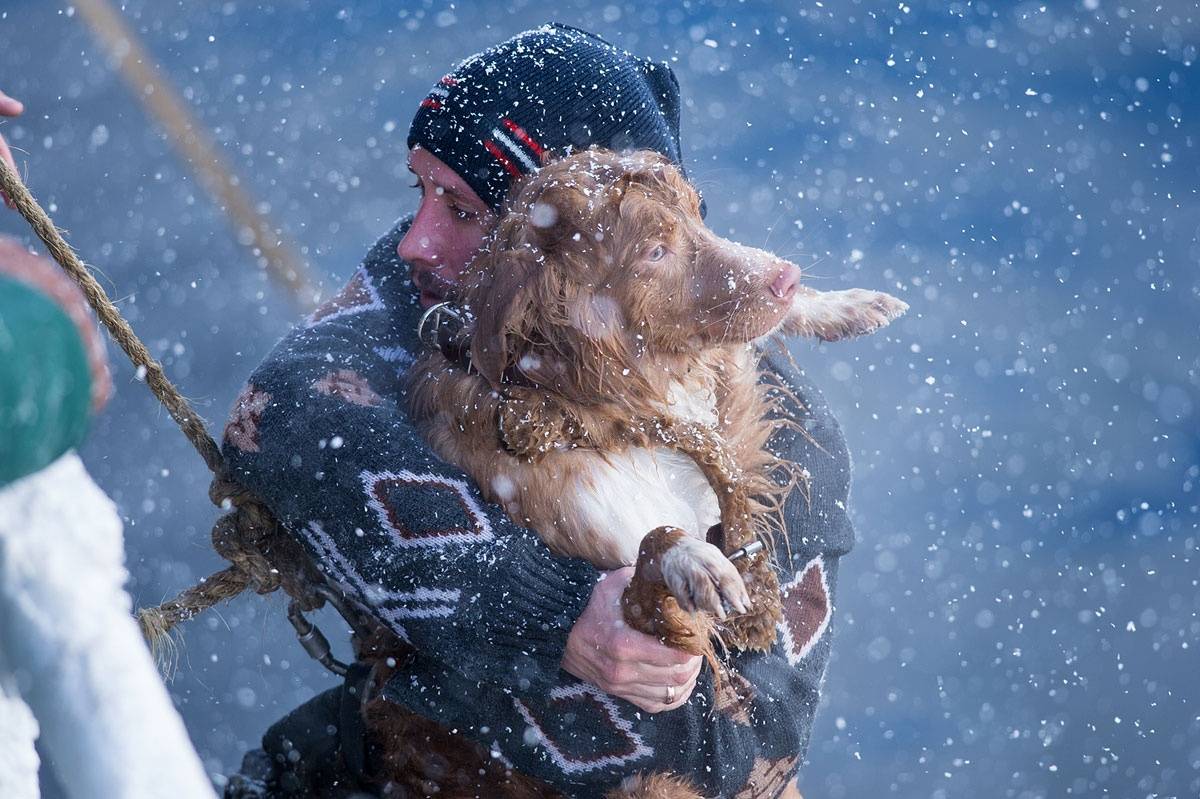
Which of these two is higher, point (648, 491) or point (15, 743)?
point (15, 743)

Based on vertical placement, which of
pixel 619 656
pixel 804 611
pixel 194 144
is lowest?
pixel 804 611

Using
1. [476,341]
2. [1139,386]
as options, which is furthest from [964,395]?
[476,341]

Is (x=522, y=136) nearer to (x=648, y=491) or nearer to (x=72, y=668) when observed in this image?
(x=648, y=491)

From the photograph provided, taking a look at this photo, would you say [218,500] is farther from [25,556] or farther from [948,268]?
[948,268]

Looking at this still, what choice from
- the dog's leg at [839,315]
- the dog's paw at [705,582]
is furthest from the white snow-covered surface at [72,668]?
the dog's leg at [839,315]

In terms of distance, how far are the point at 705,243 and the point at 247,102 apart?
1.94 metres

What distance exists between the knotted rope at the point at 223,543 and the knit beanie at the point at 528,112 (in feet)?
1.79

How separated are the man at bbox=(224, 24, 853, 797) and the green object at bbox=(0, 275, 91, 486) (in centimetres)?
73

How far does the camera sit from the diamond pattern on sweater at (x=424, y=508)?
1466 millimetres

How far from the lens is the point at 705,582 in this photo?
4.31 feet

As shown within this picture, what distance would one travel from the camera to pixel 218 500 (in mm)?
1625

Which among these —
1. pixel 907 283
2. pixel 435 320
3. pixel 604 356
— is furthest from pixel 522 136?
pixel 907 283

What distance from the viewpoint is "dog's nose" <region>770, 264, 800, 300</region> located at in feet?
5.03

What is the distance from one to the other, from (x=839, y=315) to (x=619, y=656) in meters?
0.83
